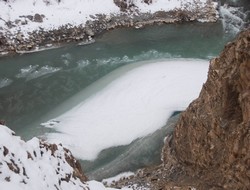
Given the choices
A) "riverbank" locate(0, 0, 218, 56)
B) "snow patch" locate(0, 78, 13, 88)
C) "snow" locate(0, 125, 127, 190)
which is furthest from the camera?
"riverbank" locate(0, 0, 218, 56)

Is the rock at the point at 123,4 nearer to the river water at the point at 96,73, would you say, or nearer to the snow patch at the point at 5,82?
the river water at the point at 96,73

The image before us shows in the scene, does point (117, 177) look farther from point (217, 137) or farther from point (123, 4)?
point (123, 4)

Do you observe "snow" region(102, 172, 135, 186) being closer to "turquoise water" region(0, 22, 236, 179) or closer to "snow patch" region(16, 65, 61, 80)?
"turquoise water" region(0, 22, 236, 179)

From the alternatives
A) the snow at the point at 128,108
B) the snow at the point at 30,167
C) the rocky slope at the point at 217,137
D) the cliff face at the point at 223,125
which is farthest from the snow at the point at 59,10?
the snow at the point at 30,167

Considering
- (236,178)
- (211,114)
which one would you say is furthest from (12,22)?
(236,178)

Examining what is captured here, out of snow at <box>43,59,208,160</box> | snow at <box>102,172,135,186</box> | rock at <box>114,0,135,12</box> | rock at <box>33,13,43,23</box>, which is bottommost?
snow at <box>102,172,135,186</box>

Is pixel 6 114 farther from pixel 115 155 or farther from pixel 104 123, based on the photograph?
pixel 115 155

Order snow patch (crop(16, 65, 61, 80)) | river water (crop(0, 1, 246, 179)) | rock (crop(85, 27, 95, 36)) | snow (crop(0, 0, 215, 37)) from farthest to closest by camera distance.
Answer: rock (crop(85, 27, 95, 36))
snow (crop(0, 0, 215, 37))
snow patch (crop(16, 65, 61, 80))
river water (crop(0, 1, 246, 179))

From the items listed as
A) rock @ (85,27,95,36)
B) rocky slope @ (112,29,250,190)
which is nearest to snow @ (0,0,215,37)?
rock @ (85,27,95,36)
